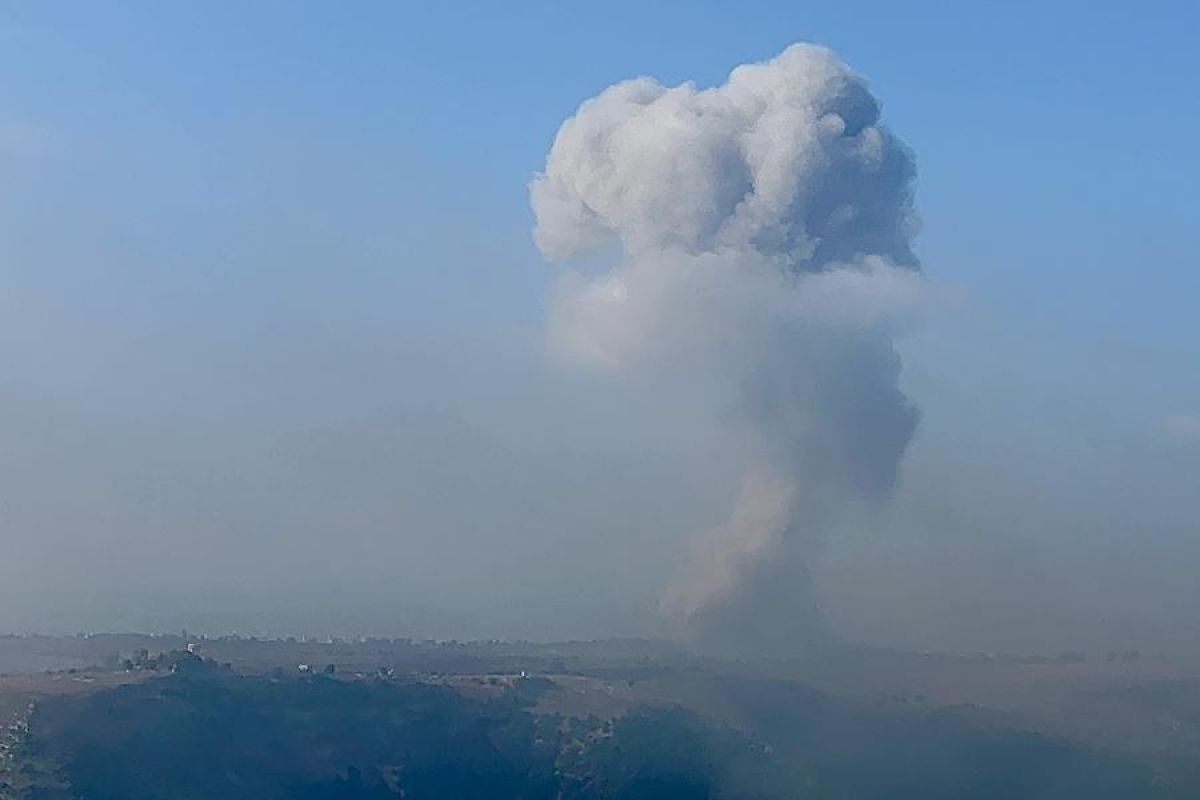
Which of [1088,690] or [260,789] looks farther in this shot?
[1088,690]

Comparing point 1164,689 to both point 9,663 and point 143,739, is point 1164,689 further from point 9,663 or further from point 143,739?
point 9,663

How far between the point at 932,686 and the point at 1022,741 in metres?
17.4

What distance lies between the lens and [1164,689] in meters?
110

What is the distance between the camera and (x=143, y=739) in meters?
87.1

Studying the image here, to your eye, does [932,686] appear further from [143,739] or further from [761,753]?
[143,739]

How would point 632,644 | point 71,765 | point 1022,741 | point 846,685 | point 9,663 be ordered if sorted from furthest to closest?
point 632,644
point 9,663
point 846,685
point 1022,741
point 71,765

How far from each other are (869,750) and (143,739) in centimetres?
4200

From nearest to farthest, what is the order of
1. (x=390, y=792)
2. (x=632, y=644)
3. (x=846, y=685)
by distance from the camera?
1. (x=390, y=792)
2. (x=846, y=685)
3. (x=632, y=644)

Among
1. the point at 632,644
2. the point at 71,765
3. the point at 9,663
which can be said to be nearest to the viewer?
the point at 71,765

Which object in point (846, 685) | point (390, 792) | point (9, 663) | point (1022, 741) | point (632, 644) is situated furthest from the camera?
point (632, 644)

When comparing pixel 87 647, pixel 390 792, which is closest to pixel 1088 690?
pixel 390 792

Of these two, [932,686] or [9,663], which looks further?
[9,663]

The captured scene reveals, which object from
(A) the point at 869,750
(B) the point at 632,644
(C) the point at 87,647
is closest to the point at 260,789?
(A) the point at 869,750

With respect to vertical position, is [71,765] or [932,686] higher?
[932,686]
